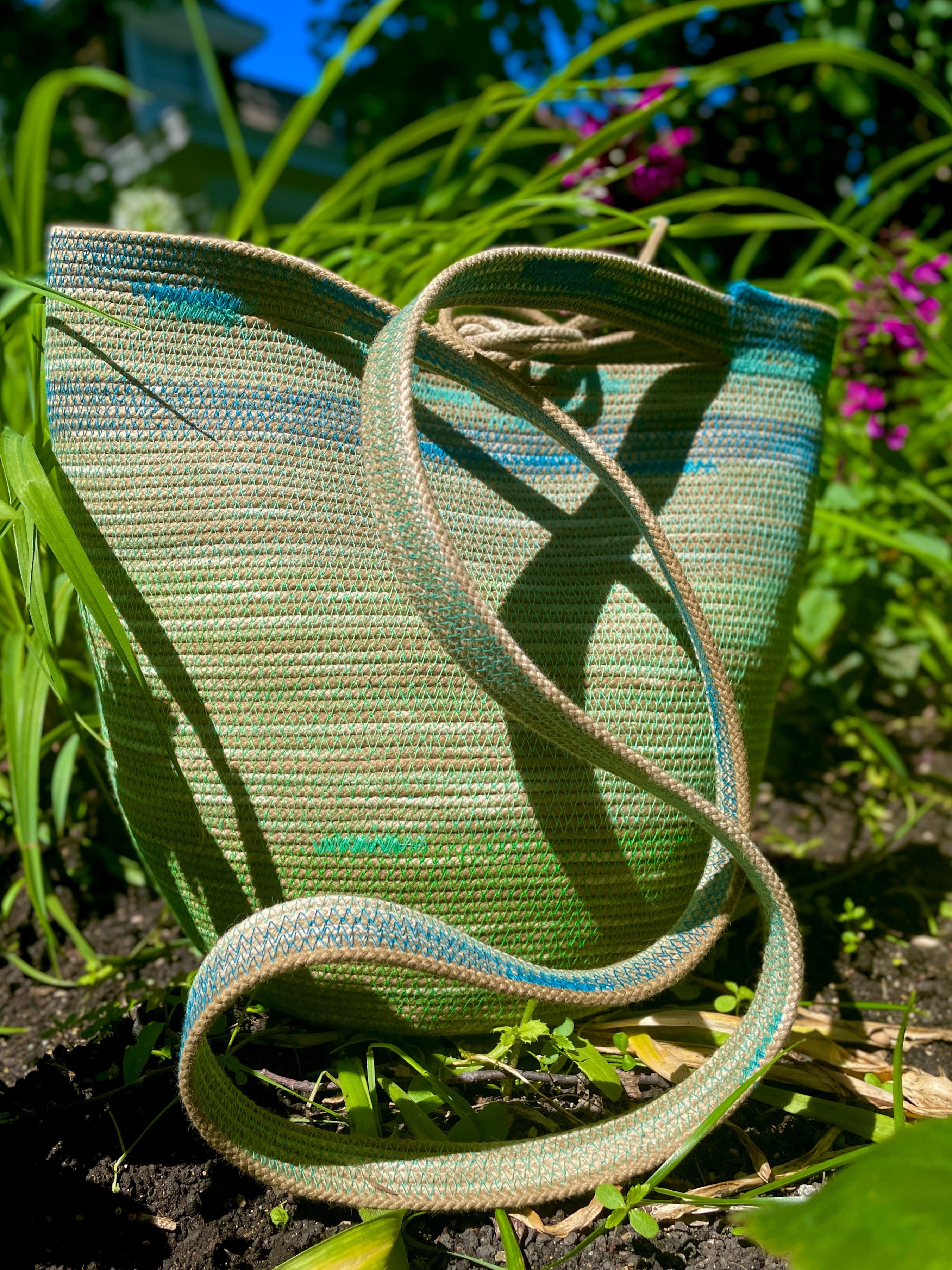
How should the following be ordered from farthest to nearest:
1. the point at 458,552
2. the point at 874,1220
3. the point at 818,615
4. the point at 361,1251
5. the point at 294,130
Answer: the point at 818,615 < the point at 294,130 < the point at 458,552 < the point at 361,1251 < the point at 874,1220

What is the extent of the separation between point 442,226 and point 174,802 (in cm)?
82

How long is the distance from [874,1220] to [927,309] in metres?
1.50

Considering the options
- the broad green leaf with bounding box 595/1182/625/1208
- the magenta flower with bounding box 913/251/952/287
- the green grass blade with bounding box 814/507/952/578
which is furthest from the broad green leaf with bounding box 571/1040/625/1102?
the magenta flower with bounding box 913/251/952/287

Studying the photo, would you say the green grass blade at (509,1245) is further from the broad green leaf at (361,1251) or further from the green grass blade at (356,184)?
the green grass blade at (356,184)

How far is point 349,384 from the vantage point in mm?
726

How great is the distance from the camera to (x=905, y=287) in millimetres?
1506

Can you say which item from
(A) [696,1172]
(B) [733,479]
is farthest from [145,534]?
(A) [696,1172]

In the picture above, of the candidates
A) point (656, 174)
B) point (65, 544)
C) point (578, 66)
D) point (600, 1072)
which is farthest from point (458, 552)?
point (656, 174)

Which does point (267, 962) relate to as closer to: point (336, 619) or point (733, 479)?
point (336, 619)

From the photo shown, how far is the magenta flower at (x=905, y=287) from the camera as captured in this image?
1.50 metres

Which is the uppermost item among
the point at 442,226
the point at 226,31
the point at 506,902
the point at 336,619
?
the point at 226,31

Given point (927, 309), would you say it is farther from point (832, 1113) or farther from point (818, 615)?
point (832, 1113)

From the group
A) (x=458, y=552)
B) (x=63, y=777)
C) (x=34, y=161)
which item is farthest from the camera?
(x=34, y=161)

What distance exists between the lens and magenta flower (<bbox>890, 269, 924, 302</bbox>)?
150 centimetres
